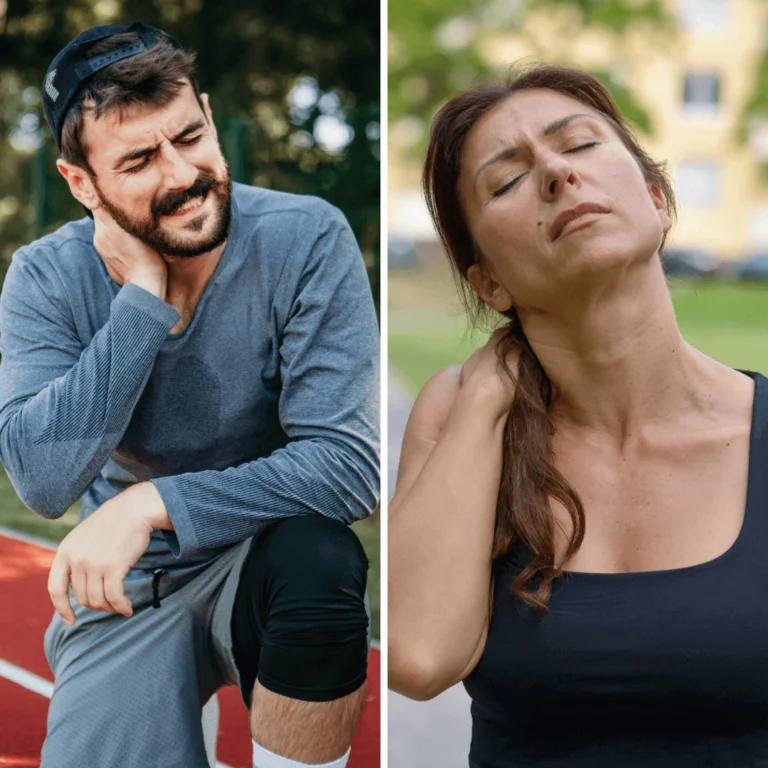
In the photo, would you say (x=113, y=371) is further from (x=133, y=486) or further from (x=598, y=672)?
(x=598, y=672)

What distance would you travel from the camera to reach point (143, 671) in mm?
1549

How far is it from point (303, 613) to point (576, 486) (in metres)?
0.48

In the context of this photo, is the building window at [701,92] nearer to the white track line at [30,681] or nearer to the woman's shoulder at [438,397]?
the woman's shoulder at [438,397]

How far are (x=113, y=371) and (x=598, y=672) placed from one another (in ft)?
2.85

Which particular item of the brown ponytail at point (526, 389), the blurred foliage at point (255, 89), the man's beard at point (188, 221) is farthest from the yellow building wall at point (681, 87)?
the man's beard at point (188, 221)

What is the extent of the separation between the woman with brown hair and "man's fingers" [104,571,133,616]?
0.43 m

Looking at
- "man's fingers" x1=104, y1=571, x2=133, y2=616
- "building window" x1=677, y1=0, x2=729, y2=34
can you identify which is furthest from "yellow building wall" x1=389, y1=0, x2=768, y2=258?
"man's fingers" x1=104, y1=571, x2=133, y2=616

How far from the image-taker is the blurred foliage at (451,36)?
2.05 metres

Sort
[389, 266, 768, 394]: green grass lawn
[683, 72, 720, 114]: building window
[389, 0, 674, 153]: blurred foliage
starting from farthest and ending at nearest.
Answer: [683, 72, 720, 114]: building window → [389, 0, 674, 153]: blurred foliage → [389, 266, 768, 394]: green grass lawn

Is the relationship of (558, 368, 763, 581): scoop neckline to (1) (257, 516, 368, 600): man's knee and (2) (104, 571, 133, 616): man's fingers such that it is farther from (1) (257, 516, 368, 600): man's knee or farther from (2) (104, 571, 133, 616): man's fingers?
(2) (104, 571, 133, 616): man's fingers

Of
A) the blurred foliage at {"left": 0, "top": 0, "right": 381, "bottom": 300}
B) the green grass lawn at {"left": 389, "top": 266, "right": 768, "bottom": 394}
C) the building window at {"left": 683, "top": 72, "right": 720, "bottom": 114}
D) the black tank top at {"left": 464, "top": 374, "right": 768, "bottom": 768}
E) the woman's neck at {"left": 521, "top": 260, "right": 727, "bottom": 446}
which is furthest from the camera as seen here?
the building window at {"left": 683, "top": 72, "right": 720, "bottom": 114}

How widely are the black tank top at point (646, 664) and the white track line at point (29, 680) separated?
71cm

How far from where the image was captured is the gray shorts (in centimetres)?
154

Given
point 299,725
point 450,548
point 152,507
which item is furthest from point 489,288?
point 299,725
